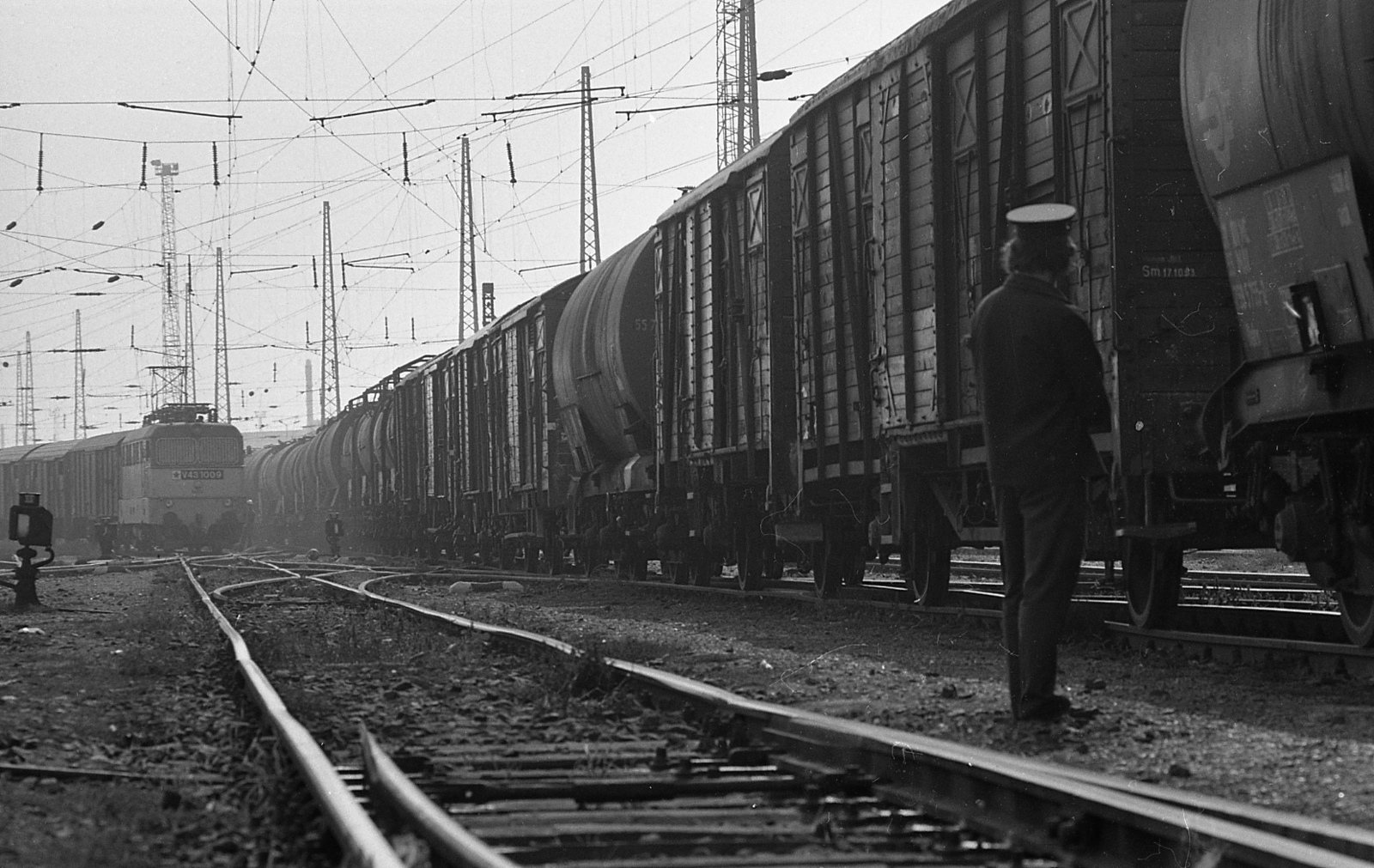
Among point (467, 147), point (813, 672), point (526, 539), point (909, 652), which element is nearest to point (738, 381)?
point (909, 652)

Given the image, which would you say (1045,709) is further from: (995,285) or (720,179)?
(720,179)

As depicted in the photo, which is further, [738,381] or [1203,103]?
[738,381]

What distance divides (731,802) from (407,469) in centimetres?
3094

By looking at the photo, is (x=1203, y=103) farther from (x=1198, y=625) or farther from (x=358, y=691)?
(x=358, y=691)

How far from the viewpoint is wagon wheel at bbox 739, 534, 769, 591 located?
1579cm

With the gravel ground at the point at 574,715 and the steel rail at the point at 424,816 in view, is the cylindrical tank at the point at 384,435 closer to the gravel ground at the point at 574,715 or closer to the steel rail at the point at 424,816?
the gravel ground at the point at 574,715

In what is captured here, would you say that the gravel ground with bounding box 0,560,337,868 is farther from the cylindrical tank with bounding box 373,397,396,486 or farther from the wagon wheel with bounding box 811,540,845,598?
the cylindrical tank with bounding box 373,397,396,486

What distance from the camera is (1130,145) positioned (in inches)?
324

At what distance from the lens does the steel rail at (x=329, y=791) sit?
337cm

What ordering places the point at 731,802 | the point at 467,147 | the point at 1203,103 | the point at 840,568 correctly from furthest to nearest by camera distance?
the point at 467,147
the point at 840,568
the point at 1203,103
the point at 731,802

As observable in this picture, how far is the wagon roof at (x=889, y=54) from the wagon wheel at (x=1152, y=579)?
3.42 metres

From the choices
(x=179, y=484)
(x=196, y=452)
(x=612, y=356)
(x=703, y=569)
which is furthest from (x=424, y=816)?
(x=196, y=452)

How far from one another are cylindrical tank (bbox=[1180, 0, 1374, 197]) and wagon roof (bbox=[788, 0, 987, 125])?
2402 millimetres

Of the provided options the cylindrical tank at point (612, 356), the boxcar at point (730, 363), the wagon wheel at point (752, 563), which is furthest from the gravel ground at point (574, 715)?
the cylindrical tank at point (612, 356)
